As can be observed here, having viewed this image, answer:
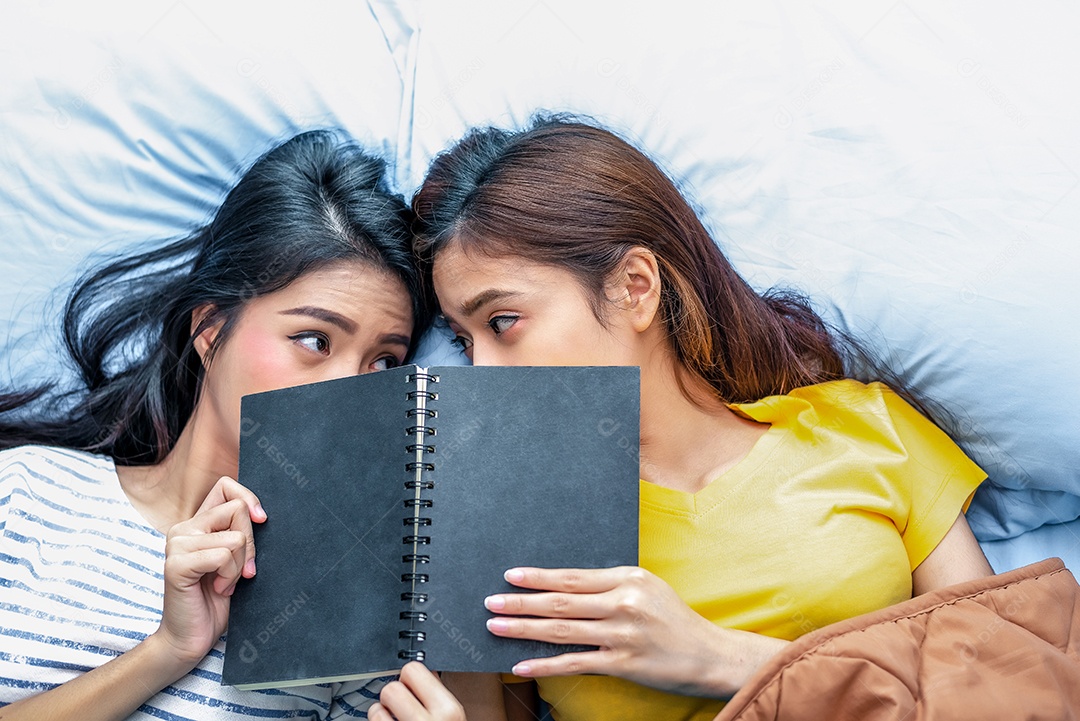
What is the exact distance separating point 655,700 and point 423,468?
0.45 metres

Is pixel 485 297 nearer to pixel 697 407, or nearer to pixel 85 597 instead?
pixel 697 407

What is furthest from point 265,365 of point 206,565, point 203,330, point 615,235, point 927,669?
point 927,669

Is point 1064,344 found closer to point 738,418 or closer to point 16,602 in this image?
point 738,418

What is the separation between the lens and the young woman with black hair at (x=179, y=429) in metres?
1.21

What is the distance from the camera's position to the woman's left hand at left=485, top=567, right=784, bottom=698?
3.47 ft

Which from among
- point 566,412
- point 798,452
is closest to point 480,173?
point 566,412

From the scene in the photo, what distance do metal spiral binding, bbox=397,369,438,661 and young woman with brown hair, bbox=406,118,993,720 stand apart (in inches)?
7.8

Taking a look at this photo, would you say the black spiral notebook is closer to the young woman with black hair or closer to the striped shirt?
the young woman with black hair

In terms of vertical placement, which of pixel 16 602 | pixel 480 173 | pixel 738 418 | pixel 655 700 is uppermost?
pixel 480 173

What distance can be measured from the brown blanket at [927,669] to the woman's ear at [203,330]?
92cm

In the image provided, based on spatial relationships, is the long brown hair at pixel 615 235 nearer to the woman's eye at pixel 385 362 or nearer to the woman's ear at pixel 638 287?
the woman's ear at pixel 638 287

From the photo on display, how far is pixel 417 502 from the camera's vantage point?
1093 millimetres

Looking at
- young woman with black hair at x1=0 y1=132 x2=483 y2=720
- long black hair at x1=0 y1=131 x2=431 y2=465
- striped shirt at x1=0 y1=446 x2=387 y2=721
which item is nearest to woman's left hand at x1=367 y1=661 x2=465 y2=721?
young woman with black hair at x1=0 y1=132 x2=483 y2=720

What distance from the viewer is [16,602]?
1271 mm
